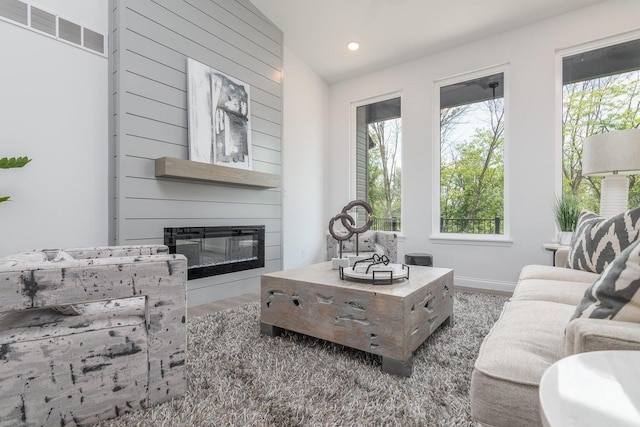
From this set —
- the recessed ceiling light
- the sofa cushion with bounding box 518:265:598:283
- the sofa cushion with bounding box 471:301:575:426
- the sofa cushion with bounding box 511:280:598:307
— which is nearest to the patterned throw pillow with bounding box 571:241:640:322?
the sofa cushion with bounding box 471:301:575:426

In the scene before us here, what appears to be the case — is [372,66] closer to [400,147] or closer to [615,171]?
[400,147]

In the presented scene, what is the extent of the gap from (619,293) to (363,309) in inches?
41.1

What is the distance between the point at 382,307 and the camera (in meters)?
1.60

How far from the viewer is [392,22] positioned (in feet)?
11.5

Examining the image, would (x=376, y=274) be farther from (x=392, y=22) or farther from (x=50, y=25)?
(x=392, y=22)

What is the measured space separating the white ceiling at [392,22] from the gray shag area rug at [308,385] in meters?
3.16

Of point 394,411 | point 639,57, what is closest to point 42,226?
point 394,411

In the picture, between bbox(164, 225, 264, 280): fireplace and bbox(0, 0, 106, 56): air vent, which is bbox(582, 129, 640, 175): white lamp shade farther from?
bbox(0, 0, 106, 56): air vent

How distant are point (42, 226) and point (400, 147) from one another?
384 cm

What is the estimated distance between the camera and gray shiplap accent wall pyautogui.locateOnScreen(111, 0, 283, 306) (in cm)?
238

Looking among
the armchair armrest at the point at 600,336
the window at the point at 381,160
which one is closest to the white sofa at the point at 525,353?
the armchair armrest at the point at 600,336

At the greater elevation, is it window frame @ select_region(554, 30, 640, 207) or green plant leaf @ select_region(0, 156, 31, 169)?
window frame @ select_region(554, 30, 640, 207)

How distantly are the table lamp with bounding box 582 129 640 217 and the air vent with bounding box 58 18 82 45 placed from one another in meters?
3.94

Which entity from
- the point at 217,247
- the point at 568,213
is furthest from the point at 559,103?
the point at 217,247
